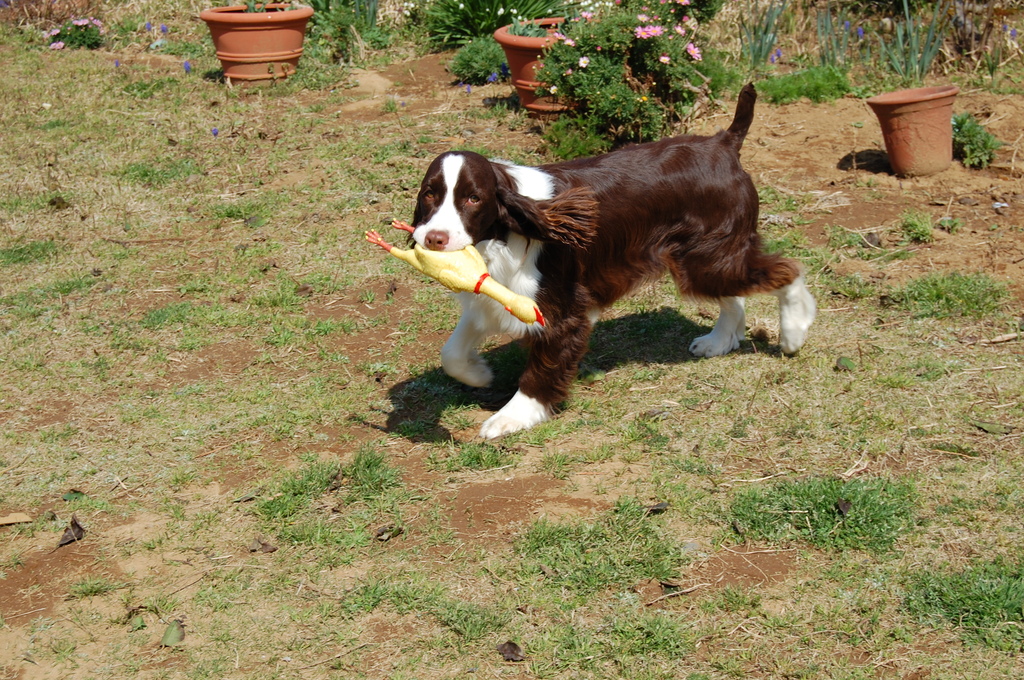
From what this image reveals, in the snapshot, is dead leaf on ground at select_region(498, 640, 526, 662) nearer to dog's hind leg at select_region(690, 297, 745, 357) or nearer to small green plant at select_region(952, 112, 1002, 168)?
dog's hind leg at select_region(690, 297, 745, 357)

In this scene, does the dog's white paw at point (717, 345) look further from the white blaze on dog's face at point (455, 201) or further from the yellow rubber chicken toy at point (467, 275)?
the white blaze on dog's face at point (455, 201)

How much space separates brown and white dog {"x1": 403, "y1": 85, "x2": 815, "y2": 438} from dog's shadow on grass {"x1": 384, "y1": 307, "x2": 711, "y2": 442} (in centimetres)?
17

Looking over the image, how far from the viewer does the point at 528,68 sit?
8195 mm

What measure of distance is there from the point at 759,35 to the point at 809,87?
1.04m

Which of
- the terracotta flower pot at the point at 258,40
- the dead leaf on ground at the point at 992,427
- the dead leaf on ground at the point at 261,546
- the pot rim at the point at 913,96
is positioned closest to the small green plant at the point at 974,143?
the pot rim at the point at 913,96

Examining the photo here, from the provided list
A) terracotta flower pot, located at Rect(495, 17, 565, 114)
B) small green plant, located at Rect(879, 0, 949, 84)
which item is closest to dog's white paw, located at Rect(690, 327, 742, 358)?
terracotta flower pot, located at Rect(495, 17, 565, 114)

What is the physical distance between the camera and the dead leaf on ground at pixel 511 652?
320cm

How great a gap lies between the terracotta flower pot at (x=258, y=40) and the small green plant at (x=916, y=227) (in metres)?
5.97

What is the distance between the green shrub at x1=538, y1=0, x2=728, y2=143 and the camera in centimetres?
739

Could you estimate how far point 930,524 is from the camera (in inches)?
146

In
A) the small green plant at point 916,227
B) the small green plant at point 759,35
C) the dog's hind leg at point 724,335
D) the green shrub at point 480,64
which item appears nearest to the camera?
the dog's hind leg at point 724,335

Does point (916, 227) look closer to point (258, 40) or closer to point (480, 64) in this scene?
point (480, 64)

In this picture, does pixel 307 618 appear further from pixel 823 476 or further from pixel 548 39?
pixel 548 39

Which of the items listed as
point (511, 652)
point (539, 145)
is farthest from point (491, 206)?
point (539, 145)
